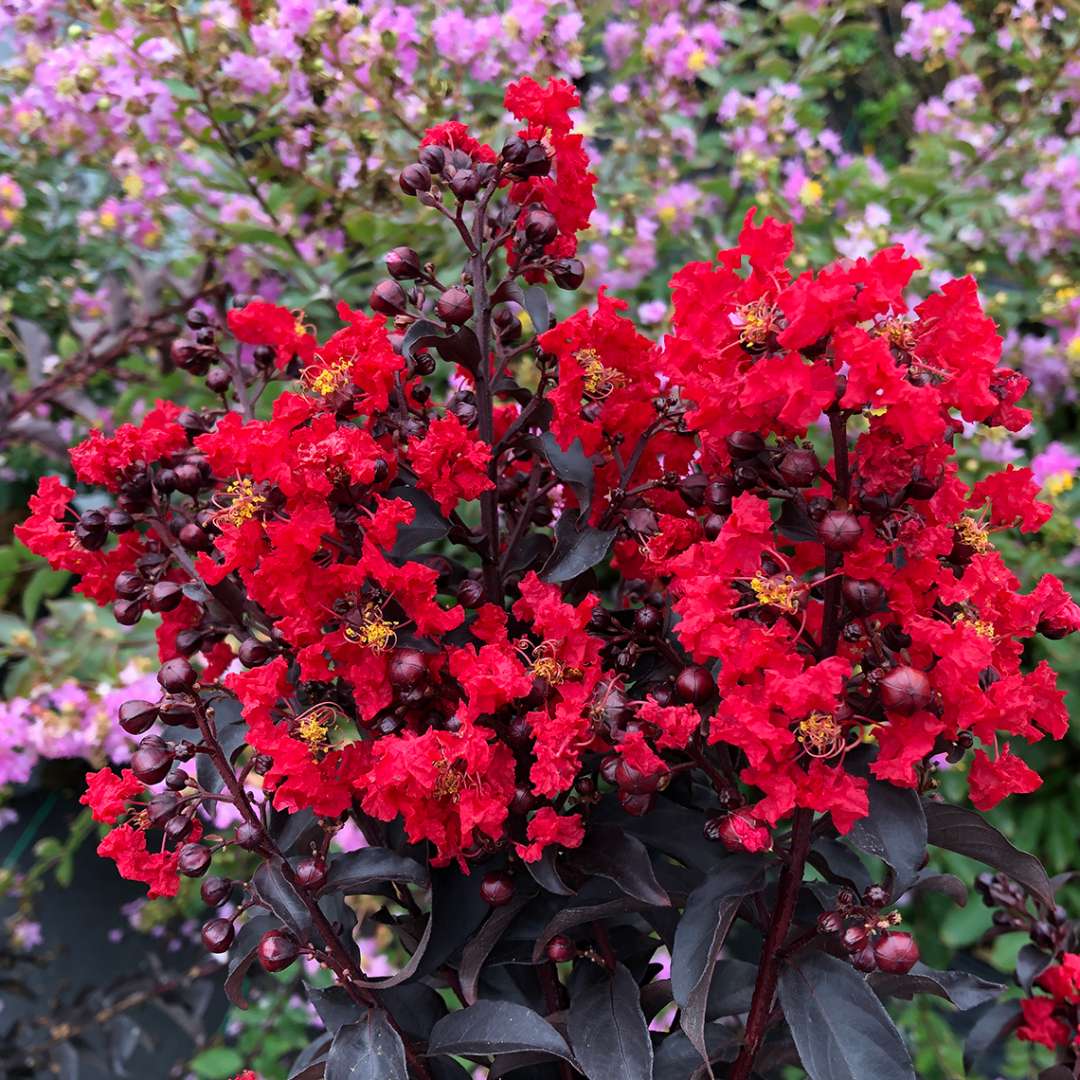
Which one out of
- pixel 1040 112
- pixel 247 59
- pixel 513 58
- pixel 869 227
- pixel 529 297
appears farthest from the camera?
pixel 1040 112

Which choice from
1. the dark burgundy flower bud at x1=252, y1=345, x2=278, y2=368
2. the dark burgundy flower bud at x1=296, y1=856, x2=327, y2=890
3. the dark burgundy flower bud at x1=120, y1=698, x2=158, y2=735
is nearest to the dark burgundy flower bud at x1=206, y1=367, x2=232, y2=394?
the dark burgundy flower bud at x1=252, y1=345, x2=278, y2=368

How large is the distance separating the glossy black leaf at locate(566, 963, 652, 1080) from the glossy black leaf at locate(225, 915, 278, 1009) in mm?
208

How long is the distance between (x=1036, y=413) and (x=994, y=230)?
41cm

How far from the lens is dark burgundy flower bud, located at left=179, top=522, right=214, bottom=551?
639 mm

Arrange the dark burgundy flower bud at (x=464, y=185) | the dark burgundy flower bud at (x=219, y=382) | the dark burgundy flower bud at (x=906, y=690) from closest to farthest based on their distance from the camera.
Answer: the dark burgundy flower bud at (x=906, y=690), the dark burgundy flower bud at (x=464, y=185), the dark burgundy flower bud at (x=219, y=382)

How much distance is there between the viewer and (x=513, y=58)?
1.52 m

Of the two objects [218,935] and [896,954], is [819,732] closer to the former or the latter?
[896,954]

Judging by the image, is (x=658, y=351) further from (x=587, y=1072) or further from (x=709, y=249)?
(x=709, y=249)

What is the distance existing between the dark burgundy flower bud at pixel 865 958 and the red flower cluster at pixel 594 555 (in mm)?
80

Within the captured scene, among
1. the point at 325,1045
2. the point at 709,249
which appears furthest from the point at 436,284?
the point at 709,249

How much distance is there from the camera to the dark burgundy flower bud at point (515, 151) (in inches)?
23.6

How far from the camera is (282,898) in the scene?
0.57m

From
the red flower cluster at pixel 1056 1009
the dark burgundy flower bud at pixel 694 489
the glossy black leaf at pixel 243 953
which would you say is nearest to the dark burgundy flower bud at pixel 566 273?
the dark burgundy flower bud at pixel 694 489

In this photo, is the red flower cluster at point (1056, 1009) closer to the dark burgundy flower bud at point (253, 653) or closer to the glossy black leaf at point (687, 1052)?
the glossy black leaf at point (687, 1052)
